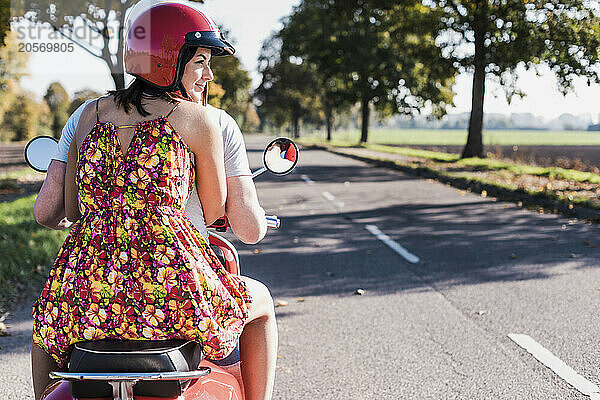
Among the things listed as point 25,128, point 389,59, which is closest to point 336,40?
point 389,59

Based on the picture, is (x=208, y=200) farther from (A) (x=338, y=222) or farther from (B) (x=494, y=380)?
(A) (x=338, y=222)

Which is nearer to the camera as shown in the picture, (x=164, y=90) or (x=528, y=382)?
(x=164, y=90)

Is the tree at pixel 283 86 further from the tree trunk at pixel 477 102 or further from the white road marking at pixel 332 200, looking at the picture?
the white road marking at pixel 332 200

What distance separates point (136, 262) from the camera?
6.43ft

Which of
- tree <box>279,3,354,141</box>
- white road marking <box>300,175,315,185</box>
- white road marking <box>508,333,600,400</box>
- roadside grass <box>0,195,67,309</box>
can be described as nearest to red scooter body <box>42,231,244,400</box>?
white road marking <box>508,333,600,400</box>

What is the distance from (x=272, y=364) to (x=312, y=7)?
45654 millimetres

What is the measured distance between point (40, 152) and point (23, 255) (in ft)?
17.0

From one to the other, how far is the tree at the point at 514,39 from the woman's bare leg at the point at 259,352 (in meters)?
21.4

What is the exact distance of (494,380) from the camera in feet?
13.5

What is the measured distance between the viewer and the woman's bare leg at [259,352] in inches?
92.1

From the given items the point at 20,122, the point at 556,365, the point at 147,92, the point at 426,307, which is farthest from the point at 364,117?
the point at 147,92

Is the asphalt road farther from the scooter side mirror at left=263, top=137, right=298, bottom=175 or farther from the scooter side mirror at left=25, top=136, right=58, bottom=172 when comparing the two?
the scooter side mirror at left=25, top=136, right=58, bottom=172

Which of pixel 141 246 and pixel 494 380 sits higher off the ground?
pixel 141 246

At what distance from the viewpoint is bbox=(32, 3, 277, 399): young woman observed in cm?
196
